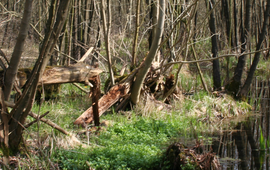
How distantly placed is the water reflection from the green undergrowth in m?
0.42

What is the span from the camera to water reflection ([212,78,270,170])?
5012 millimetres

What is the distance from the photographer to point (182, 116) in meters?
7.68

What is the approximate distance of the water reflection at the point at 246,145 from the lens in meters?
5.01

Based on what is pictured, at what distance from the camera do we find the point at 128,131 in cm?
604

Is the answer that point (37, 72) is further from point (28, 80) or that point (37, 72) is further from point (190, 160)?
point (190, 160)

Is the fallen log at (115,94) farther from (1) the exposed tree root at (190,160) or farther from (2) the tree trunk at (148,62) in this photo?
(1) the exposed tree root at (190,160)

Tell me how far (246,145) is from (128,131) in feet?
7.72

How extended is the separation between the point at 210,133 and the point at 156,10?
3.54 metres

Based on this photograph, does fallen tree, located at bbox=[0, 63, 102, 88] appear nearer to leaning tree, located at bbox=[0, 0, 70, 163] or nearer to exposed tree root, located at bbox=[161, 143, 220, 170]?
leaning tree, located at bbox=[0, 0, 70, 163]

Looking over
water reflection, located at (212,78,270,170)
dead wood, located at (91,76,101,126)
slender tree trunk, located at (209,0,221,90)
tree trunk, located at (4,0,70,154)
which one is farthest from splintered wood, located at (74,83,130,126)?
slender tree trunk, located at (209,0,221,90)

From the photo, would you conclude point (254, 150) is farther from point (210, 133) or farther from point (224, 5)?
point (224, 5)

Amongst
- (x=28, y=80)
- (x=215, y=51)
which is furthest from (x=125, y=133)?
(x=215, y=51)

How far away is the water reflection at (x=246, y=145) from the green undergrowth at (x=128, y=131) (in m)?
0.42

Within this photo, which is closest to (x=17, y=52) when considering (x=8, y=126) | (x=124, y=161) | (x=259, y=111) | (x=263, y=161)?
(x=8, y=126)
